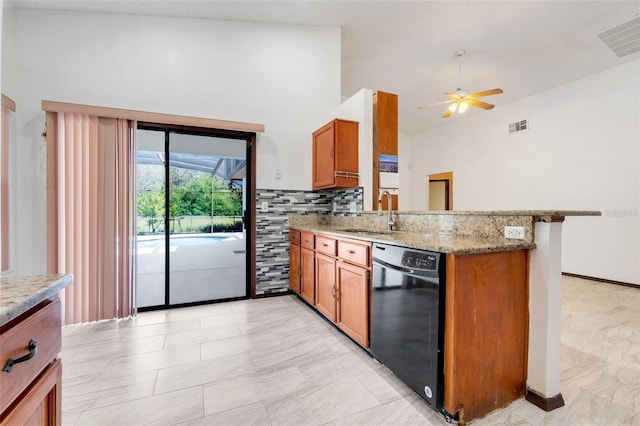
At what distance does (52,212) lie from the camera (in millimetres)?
2695

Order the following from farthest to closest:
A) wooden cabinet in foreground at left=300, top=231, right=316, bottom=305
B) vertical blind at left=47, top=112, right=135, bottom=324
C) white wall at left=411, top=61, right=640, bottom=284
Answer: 1. white wall at left=411, top=61, right=640, bottom=284
2. wooden cabinet in foreground at left=300, top=231, right=316, bottom=305
3. vertical blind at left=47, top=112, right=135, bottom=324

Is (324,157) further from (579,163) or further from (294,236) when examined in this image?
(579,163)

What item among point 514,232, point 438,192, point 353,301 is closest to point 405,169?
point 438,192

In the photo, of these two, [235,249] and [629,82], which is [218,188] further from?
[629,82]

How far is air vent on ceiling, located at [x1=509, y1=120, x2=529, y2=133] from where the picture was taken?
209 inches

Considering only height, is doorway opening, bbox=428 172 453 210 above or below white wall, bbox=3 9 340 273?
below

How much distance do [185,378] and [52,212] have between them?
2122 mm

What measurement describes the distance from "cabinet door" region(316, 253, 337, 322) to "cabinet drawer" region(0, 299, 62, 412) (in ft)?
6.41

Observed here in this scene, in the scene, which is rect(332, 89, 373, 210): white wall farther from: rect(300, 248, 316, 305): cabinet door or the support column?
the support column

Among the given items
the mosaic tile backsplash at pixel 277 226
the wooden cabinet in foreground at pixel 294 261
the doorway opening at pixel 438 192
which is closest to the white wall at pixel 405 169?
the doorway opening at pixel 438 192

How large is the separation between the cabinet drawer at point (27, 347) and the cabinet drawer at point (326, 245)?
1929 millimetres

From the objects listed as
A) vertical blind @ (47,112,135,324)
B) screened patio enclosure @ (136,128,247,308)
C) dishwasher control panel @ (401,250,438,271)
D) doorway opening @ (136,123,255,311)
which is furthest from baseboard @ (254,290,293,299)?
dishwasher control panel @ (401,250,438,271)

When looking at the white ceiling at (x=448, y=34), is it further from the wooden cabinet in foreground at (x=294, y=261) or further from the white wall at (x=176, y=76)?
the wooden cabinet in foreground at (x=294, y=261)

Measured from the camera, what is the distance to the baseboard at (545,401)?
1576 mm
